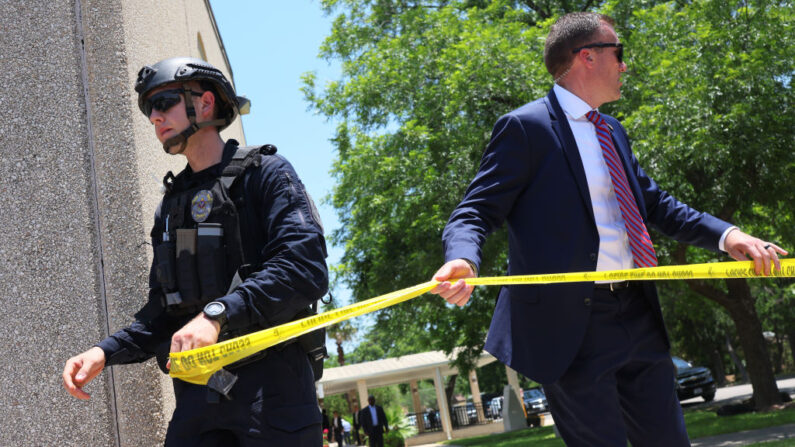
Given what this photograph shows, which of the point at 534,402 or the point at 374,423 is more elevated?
the point at 374,423

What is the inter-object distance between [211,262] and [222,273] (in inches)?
2.3

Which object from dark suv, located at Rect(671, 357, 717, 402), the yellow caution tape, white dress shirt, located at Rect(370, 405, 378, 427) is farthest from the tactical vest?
dark suv, located at Rect(671, 357, 717, 402)

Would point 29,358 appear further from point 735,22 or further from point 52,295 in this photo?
point 735,22

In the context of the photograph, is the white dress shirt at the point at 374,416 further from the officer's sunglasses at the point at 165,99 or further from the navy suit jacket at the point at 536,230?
the officer's sunglasses at the point at 165,99

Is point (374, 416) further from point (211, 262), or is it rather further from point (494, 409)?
point (494, 409)

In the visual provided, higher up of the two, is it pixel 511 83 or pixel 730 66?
pixel 511 83

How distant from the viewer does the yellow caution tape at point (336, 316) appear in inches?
82.4

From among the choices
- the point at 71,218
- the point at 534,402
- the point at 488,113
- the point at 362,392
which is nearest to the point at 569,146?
the point at 71,218

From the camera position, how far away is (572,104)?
2986mm

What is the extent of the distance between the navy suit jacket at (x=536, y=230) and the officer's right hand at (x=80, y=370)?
3.91ft

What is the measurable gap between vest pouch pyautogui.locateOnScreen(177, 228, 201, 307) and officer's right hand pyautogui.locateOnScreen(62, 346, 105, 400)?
0.33m

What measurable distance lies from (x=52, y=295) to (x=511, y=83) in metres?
12.4

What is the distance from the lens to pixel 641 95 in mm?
13750

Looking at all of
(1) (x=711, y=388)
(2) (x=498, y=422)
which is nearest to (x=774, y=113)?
(1) (x=711, y=388)
